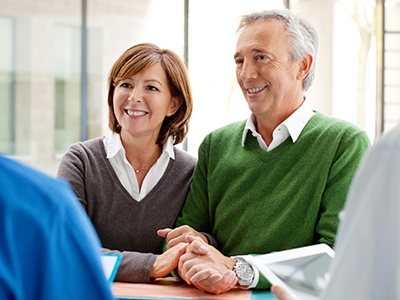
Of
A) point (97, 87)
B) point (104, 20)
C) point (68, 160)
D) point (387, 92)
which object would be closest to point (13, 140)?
point (97, 87)

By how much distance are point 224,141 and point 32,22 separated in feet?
20.7

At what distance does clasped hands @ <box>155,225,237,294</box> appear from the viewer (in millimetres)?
1631

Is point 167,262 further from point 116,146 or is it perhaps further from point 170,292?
point 116,146

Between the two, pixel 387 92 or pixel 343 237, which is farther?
pixel 387 92

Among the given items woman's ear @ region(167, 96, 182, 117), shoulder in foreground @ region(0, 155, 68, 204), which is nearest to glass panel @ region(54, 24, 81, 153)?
woman's ear @ region(167, 96, 182, 117)

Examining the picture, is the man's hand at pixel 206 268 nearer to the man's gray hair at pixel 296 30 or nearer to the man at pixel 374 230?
the man's gray hair at pixel 296 30

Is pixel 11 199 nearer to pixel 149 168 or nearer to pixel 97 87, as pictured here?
pixel 149 168

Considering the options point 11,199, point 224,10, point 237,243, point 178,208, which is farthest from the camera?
point 224,10

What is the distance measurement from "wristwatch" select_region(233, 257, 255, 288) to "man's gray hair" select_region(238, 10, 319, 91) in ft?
2.49

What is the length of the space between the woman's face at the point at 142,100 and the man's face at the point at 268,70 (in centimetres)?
30

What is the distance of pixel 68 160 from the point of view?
2.15m

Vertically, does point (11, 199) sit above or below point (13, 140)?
above

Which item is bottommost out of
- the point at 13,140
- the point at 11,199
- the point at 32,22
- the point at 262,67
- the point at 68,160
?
the point at 13,140

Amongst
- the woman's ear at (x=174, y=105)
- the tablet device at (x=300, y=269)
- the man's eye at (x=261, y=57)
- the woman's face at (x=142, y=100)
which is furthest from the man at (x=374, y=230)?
the woman's ear at (x=174, y=105)
